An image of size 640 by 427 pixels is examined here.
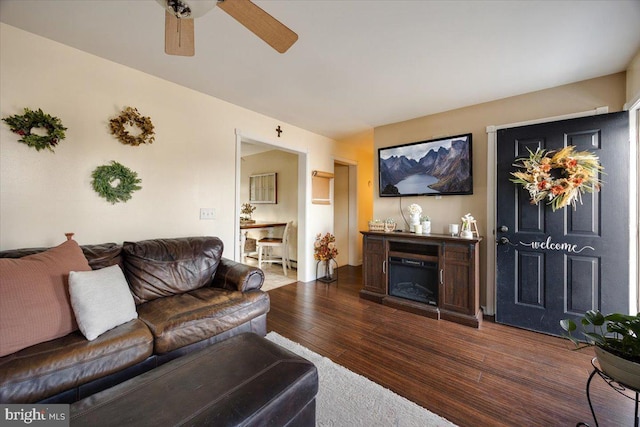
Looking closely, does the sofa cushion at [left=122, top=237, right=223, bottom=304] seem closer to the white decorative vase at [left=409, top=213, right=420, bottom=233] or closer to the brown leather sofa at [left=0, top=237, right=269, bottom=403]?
the brown leather sofa at [left=0, top=237, right=269, bottom=403]

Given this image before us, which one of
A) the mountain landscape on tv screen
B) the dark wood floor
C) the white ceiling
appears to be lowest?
the dark wood floor

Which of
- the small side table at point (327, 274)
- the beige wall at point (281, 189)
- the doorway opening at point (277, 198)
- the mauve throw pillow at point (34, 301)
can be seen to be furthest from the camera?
the beige wall at point (281, 189)

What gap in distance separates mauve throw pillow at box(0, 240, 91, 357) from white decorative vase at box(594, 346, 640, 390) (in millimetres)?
2733

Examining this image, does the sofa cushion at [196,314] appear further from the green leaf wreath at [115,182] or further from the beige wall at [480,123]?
the beige wall at [480,123]

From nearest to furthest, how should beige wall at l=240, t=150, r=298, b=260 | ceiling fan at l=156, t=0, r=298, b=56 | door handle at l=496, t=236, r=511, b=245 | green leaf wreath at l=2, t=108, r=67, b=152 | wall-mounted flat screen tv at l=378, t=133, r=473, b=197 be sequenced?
ceiling fan at l=156, t=0, r=298, b=56, green leaf wreath at l=2, t=108, r=67, b=152, door handle at l=496, t=236, r=511, b=245, wall-mounted flat screen tv at l=378, t=133, r=473, b=197, beige wall at l=240, t=150, r=298, b=260

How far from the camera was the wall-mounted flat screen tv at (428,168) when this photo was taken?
3062 millimetres

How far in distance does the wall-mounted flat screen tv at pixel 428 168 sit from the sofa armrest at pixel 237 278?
237 centimetres

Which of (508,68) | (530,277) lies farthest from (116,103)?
(530,277)

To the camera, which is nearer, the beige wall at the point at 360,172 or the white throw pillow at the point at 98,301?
the white throw pillow at the point at 98,301

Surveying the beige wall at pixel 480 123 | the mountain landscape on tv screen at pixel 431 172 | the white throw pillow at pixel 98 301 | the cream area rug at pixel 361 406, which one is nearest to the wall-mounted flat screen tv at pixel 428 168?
the mountain landscape on tv screen at pixel 431 172

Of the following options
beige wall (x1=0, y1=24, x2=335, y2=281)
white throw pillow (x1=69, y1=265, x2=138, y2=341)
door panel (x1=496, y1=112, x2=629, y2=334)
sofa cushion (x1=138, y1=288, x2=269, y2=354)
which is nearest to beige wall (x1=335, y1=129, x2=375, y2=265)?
beige wall (x1=0, y1=24, x2=335, y2=281)

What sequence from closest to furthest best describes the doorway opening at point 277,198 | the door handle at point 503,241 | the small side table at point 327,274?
1. the door handle at point 503,241
2. the small side table at point 327,274
3. the doorway opening at point 277,198

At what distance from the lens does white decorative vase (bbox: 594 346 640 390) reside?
953 millimetres

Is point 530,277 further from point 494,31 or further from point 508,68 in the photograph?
point 494,31
